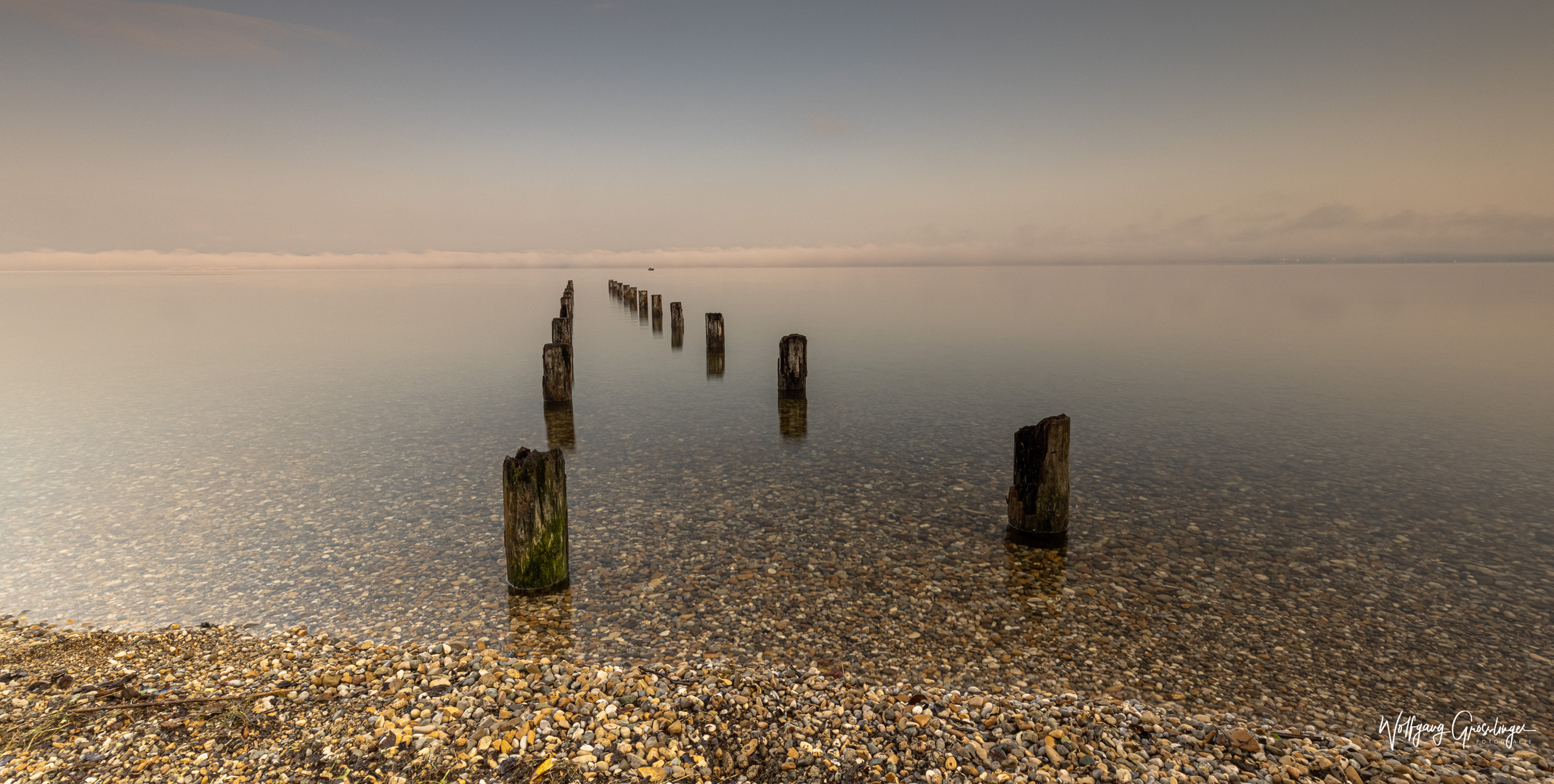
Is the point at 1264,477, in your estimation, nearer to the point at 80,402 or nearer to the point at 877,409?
the point at 877,409

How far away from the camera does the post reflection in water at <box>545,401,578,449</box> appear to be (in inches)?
558

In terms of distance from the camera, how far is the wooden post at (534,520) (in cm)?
735

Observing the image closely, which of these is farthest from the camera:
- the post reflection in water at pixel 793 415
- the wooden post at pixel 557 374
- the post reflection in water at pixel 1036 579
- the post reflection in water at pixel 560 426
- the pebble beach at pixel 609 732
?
the wooden post at pixel 557 374

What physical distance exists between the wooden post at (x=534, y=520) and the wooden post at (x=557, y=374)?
961cm

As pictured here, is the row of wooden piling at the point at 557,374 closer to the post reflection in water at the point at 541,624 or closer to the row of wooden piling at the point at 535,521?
the row of wooden piling at the point at 535,521

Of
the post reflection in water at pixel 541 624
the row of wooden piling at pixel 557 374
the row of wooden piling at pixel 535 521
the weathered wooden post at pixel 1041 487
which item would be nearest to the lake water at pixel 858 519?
the post reflection in water at pixel 541 624

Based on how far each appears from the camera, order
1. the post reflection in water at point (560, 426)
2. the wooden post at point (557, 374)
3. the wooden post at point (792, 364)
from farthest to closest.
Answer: the wooden post at point (792, 364) < the wooden post at point (557, 374) < the post reflection in water at point (560, 426)

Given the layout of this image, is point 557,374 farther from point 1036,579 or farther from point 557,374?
point 1036,579

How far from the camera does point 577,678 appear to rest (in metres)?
5.69

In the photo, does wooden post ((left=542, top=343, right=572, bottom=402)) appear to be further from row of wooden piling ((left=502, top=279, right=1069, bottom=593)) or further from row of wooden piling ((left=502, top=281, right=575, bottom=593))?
A: row of wooden piling ((left=502, top=281, right=575, bottom=593))

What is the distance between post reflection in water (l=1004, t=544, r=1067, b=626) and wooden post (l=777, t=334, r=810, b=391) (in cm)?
994

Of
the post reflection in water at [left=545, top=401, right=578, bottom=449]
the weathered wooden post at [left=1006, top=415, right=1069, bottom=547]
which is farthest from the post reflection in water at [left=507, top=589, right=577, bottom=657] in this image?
the post reflection in water at [left=545, top=401, right=578, bottom=449]

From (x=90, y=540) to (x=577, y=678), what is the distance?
24.6 ft

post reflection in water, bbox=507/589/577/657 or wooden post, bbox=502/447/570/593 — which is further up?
wooden post, bbox=502/447/570/593
